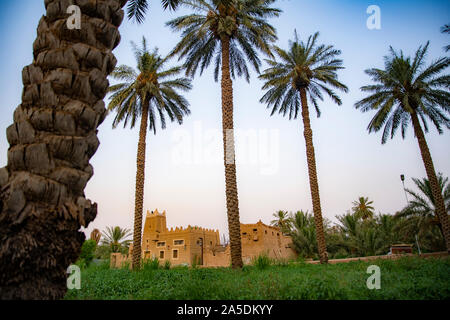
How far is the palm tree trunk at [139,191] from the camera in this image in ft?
46.9

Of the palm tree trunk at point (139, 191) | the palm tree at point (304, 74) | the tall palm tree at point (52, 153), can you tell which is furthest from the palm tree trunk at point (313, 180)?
the tall palm tree at point (52, 153)

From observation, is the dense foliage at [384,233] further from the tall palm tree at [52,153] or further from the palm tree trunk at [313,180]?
the tall palm tree at [52,153]

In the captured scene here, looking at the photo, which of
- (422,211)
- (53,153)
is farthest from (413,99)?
(53,153)

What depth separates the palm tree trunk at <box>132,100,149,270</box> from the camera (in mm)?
14289

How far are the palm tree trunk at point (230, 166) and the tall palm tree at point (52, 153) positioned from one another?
8.52m

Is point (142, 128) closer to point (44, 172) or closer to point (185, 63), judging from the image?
point (185, 63)

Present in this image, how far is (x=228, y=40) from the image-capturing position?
1451 cm

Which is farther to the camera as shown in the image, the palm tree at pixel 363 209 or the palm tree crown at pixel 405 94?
the palm tree at pixel 363 209

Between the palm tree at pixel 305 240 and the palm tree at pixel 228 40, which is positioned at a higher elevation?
the palm tree at pixel 228 40

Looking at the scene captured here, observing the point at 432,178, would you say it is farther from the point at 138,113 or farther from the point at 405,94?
the point at 138,113

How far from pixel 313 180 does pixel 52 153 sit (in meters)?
15.0

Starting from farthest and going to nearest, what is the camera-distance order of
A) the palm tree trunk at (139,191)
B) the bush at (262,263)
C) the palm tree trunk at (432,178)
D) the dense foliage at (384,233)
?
the dense foliage at (384,233), the palm tree trunk at (432,178), the palm tree trunk at (139,191), the bush at (262,263)

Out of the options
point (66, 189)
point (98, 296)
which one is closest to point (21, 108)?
point (66, 189)

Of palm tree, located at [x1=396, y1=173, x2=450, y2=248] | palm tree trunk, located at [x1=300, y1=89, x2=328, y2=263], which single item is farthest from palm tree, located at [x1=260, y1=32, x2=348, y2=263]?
palm tree, located at [x1=396, y1=173, x2=450, y2=248]
